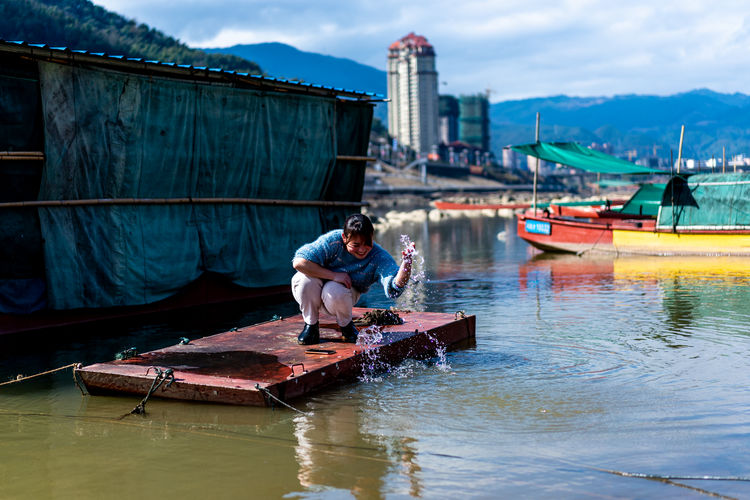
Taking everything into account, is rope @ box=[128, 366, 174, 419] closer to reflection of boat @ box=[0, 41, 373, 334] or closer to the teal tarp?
reflection of boat @ box=[0, 41, 373, 334]

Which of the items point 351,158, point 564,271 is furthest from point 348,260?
point 564,271

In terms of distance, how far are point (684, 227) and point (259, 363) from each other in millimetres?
16921

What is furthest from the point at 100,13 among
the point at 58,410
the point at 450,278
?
the point at 58,410

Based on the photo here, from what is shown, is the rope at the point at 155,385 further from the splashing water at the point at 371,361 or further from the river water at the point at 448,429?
the splashing water at the point at 371,361

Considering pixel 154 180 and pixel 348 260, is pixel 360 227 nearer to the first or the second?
pixel 348 260

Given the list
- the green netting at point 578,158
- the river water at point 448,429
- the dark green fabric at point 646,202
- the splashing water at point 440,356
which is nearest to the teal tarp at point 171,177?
the river water at point 448,429

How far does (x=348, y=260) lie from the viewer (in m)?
7.25

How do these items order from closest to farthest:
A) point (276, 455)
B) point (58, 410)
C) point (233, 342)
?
point (276, 455) → point (58, 410) → point (233, 342)

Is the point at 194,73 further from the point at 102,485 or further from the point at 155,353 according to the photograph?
the point at 102,485

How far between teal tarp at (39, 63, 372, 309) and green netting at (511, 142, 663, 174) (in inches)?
362

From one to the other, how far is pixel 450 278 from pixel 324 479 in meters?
12.8

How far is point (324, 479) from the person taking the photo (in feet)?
15.5

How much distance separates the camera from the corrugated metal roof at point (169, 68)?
10227mm

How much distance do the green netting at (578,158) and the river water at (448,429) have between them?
42.1 ft
